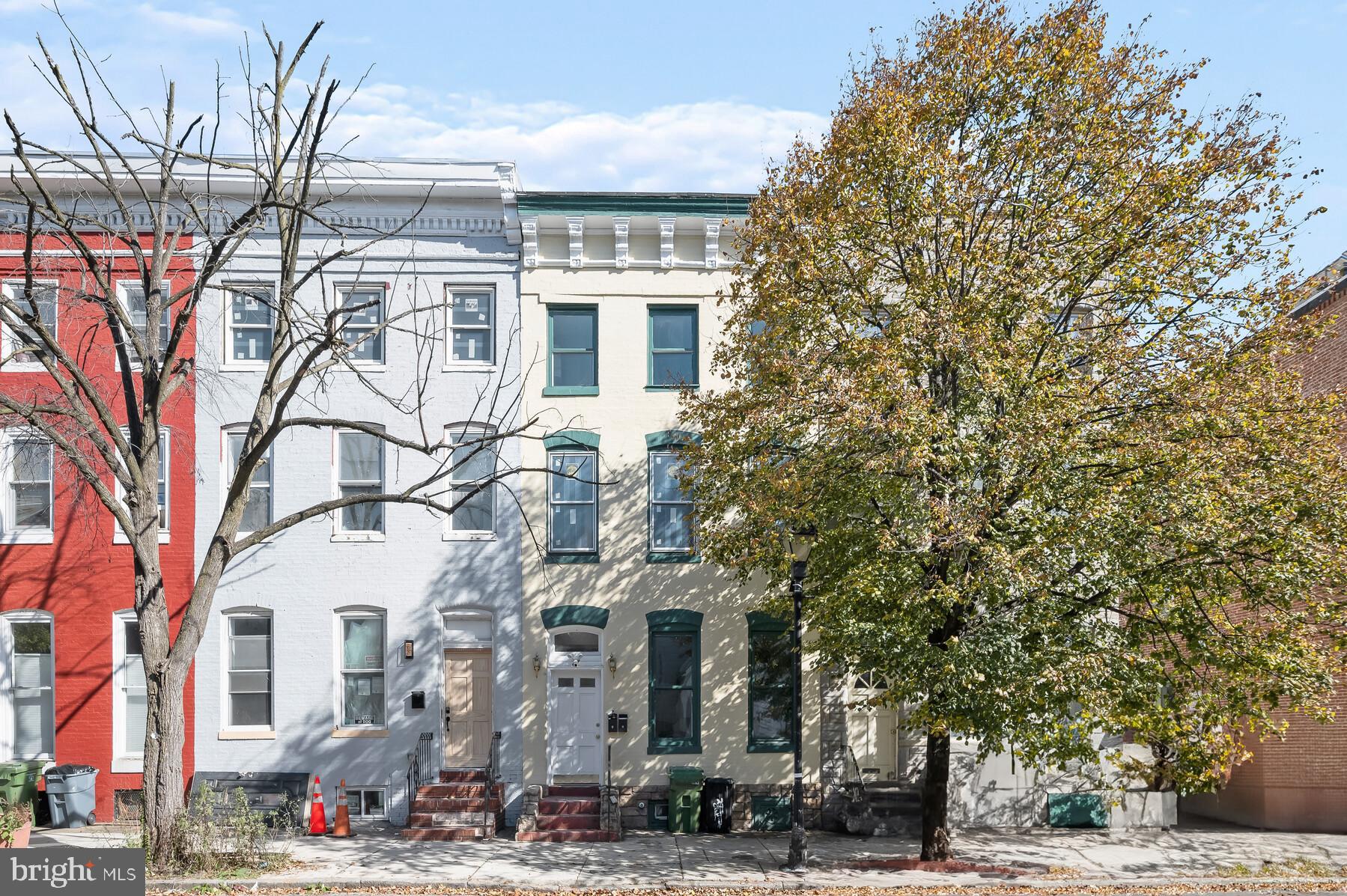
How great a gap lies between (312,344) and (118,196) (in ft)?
18.8

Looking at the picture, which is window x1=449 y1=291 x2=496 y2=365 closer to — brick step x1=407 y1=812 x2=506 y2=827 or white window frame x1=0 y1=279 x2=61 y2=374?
white window frame x1=0 y1=279 x2=61 y2=374

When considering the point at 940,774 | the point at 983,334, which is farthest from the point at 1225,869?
the point at 983,334

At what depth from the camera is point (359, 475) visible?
20578mm

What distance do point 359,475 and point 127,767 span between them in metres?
6.48

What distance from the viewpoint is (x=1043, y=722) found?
1355cm

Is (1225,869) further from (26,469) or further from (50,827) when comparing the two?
(26,469)

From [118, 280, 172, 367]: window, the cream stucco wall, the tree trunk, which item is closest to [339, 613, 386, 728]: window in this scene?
the cream stucco wall

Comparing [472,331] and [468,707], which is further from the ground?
[472,331]


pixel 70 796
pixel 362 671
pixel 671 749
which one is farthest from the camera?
pixel 362 671

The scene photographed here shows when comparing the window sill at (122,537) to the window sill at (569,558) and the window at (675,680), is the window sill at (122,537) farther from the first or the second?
the window at (675,680)

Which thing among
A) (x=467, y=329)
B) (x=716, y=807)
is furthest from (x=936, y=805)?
(x=467, y=329)

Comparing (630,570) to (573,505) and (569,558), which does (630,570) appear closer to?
(569,558)

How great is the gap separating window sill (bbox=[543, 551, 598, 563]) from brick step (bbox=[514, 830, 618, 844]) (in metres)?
4.70

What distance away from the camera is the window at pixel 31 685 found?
19.8m
